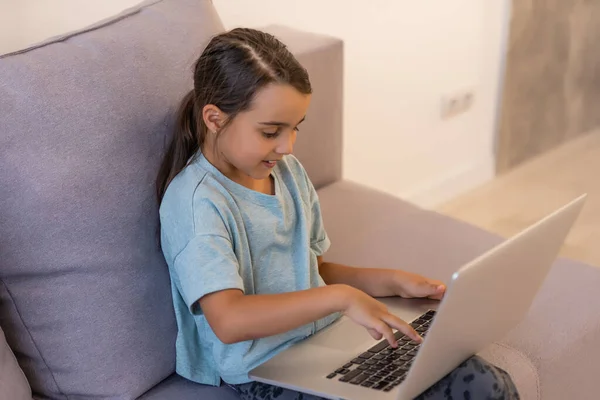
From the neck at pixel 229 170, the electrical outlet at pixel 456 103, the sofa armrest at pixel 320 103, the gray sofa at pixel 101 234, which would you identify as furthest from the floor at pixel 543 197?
the neck at pixel 229 170

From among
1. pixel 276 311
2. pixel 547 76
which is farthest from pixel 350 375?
pixel 547 76

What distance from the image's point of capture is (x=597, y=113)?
327cm

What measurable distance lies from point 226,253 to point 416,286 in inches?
15.6

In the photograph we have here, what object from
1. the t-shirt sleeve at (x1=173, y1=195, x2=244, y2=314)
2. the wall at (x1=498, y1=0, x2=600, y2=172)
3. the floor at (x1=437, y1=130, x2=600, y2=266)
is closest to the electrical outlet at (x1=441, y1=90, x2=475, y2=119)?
the wall at (x1=498, y1=0, x2=600, y2=172)

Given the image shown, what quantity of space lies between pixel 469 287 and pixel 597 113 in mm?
2537

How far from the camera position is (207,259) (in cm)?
114

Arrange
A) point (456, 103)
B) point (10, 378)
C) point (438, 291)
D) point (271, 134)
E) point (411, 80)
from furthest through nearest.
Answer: point (456, 103)
point (411, 80)
point (438, 291)
point (271, 134)
point (10, 378)

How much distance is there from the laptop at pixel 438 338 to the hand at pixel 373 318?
0.15ft

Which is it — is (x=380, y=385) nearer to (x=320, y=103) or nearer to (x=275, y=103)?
(x=275, y=103)

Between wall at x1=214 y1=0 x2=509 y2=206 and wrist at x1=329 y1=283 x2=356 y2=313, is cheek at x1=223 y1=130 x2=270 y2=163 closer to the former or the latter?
wrist at x1=329 y1=283 x2=356 y2=313

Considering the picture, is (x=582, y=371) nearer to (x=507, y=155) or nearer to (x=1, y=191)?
(x=1, y=191)

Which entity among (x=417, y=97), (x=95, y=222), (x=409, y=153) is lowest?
(x=409, y=153)

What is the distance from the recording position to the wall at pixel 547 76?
2775 mm

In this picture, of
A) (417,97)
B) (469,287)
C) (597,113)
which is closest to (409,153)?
(417,97)
